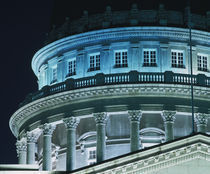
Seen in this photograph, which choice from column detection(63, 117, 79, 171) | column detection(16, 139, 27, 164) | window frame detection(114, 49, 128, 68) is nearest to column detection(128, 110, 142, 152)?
column detection(63, 117, 79, 171)

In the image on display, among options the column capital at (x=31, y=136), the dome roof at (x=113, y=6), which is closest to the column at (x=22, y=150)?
the column capital at (x=31, y=136)

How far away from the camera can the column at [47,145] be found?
86.6 m

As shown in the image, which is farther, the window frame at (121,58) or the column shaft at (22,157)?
the column shaft at (22,157)

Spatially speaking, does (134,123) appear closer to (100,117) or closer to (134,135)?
(134,135)

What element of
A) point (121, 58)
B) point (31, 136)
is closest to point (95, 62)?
point (121, 58)

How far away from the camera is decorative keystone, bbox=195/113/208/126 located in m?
83.9

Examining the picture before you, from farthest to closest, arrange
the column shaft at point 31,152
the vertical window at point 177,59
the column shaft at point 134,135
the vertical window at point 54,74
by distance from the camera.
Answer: the vertical window at point 54,74 < the column shaft at point 31,152 < the vertical window at point 177,59 < the column shaft at point 134,135

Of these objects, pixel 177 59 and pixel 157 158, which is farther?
Answer: pixel 177 59

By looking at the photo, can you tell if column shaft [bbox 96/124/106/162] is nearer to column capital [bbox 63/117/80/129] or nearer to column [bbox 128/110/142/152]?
column capital [bbox 63/117/80/129]

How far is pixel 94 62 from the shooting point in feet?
290

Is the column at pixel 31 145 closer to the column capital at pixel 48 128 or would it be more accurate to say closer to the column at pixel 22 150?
the column at pixel 22 150

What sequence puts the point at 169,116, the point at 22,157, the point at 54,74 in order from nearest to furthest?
the point at 169,116 < the point at 54,74 < the point at 22,157

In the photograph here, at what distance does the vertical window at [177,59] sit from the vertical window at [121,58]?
3.85 m

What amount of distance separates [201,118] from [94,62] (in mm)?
10562
